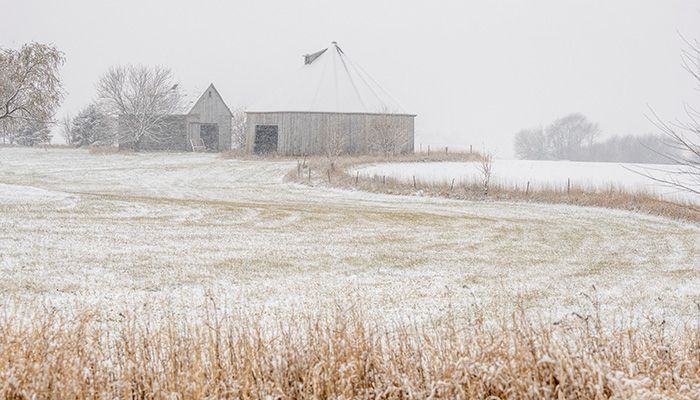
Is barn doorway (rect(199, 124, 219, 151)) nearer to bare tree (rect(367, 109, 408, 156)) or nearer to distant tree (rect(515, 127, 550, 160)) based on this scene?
bare tree (rect(367, 109, 408, 156))

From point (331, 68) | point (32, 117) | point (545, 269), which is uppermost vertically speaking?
point (331, 68)

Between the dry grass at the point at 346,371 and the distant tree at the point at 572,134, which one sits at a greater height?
the distant tree at the point at 572,134

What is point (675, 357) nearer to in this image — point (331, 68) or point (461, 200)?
point (461, 200)

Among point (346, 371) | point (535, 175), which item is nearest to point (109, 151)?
point (535, 175)

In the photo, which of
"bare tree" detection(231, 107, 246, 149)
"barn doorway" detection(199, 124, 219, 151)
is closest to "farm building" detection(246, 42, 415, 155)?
"barn doorway" detection(199, 124, 219, 151)

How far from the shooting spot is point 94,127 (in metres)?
79.8

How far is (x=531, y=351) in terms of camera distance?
673 cm

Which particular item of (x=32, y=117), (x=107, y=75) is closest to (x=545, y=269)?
(x=32, y=117)

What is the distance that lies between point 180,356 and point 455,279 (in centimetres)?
874

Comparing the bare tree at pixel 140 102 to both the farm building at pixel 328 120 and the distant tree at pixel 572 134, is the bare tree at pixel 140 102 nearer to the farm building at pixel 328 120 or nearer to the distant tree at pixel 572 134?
the farm building at pixel 328 120

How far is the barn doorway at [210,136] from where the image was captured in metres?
69.9

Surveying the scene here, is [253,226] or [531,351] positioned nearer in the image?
[531,351]

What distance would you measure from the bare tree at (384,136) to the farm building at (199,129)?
68.5 feet

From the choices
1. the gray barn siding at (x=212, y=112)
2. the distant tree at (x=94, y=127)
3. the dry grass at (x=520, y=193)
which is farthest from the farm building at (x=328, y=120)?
the distant tree at (x=94, y=127)
